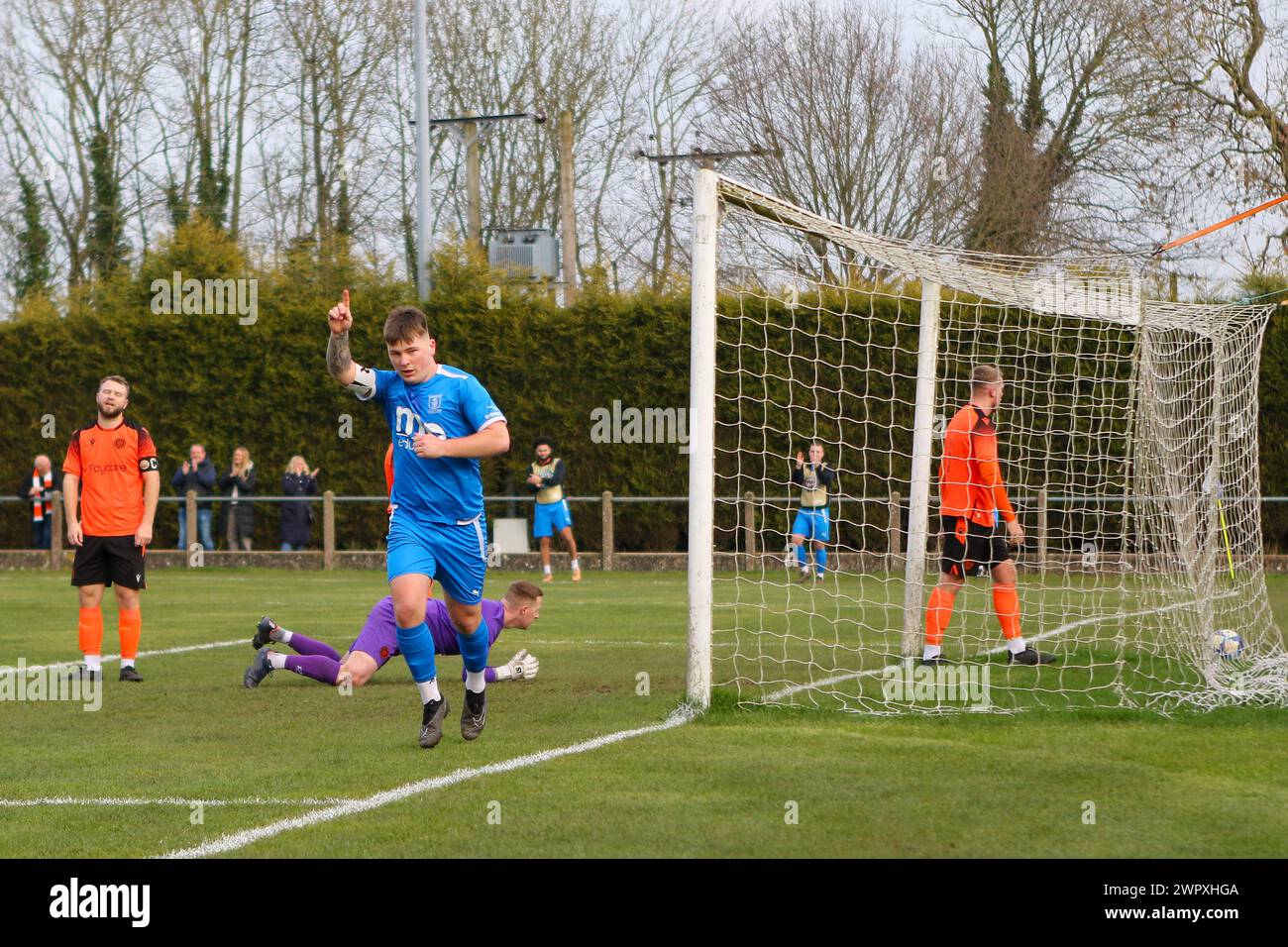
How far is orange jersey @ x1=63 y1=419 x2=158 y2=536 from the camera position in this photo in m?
10.2

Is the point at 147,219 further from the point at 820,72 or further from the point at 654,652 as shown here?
the point at 654,652

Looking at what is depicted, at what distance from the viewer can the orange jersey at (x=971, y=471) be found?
10172 millimetres

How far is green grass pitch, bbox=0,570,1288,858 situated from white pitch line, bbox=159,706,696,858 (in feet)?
0.08

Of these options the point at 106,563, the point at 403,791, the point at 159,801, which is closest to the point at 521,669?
the point at 106,563

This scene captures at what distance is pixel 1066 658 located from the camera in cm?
1070

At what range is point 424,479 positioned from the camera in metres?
7.33

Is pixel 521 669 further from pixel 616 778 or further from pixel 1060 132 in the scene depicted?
pixel 1060 132

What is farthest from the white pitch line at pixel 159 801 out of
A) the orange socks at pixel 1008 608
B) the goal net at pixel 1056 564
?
the orange socks at pixel 1008 608

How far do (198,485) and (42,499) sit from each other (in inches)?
101

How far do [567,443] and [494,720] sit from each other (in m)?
17.2

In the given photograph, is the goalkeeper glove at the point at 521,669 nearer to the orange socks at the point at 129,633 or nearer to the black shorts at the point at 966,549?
the orange socks at the point at 129,633

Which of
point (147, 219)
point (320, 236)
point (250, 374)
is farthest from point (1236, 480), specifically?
point (147, 219)

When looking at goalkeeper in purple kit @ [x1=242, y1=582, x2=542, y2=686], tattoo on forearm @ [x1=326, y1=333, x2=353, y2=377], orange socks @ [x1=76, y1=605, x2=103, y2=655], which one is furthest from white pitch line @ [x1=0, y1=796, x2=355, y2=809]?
orange socks @ [x1=76, y1=605, x2=103, y2=655]

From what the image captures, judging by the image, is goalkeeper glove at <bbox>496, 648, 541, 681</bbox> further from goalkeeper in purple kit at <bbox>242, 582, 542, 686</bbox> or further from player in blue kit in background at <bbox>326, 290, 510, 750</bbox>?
player in blue kit in background at <bbox>326, 290, 510, 750</bbox>
